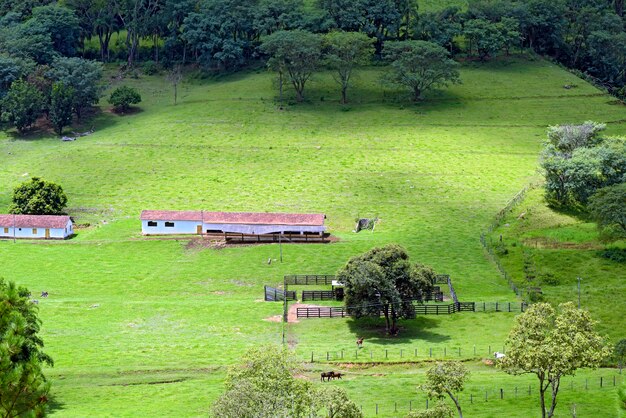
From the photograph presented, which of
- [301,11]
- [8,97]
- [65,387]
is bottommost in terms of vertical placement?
[65,387]

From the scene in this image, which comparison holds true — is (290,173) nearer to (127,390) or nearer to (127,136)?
(127,136)

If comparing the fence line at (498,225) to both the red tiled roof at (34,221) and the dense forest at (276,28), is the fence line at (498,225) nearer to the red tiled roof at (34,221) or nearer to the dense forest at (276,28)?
the red tiled roof at (34,221)

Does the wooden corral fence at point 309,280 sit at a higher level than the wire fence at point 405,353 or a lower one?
higher

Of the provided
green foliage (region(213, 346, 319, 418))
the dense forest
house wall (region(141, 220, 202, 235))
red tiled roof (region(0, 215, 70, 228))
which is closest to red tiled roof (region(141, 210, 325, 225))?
house wall (region(141, 220, 202, 235))

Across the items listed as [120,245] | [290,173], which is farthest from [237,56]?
[120,245]

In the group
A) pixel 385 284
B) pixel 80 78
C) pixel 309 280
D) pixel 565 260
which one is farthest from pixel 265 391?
pixel 80 78

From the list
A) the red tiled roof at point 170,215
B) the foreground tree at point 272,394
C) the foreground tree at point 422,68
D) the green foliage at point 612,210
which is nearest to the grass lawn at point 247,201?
the red tiled roof at point 170,215
